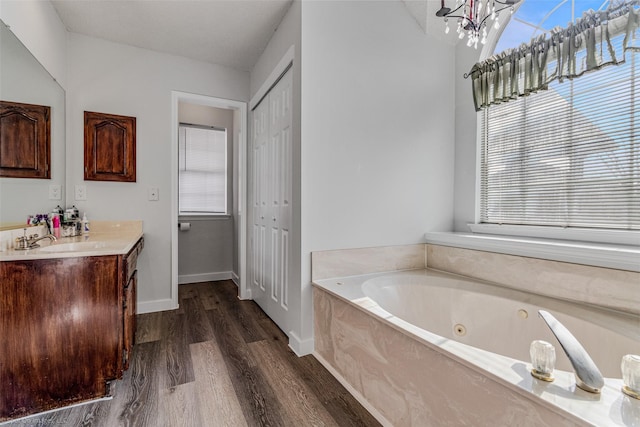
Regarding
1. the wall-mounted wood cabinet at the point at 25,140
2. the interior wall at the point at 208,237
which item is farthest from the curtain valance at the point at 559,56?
the interior wall at the point at 208,237

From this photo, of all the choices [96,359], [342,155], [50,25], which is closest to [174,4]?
[50,25]

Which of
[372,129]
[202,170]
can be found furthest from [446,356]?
[202,170]

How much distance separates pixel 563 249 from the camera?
164 cm

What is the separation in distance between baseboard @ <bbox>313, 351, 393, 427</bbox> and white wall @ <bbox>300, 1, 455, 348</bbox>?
9.7 inches

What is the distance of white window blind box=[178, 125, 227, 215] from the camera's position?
3904 mm

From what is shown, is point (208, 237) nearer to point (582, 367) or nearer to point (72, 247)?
point (72, 247)

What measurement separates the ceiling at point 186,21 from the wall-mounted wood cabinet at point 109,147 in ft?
2.29

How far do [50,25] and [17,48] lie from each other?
63 centimetres

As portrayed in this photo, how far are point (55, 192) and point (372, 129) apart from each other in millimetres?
2410

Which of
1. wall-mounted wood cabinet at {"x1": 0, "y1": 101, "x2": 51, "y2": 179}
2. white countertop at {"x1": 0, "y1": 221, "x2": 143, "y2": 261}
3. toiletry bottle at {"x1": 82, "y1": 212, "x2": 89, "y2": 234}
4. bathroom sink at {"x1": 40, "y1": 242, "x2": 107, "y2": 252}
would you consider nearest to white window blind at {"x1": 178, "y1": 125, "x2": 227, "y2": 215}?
white countertop at {"x1": 0, "y1": 221, "x2": 143, "y2": 261}

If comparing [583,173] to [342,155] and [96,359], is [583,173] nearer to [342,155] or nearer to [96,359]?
[342,155]

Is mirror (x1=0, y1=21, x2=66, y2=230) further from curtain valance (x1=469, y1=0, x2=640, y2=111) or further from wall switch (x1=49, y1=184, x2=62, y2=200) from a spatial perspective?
curtain valance (x1=469, y1=0, x2=640, y2=111)

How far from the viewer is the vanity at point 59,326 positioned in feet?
4.66

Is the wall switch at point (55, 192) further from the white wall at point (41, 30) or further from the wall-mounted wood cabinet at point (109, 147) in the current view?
the white wall at point (41, 30)
